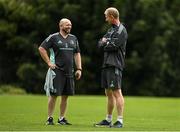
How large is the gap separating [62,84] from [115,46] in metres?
1.35

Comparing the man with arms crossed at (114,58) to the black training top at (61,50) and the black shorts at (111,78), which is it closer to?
the black shorts at (111,78)

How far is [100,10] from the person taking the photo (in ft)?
165

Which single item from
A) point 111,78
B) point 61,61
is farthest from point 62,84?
point 111,78

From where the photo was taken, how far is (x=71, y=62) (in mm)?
13188

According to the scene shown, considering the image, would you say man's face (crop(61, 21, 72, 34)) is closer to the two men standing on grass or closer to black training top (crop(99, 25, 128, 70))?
the two men standing on grass

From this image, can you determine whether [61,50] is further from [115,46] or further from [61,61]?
[115,46]

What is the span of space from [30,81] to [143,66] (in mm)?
8532

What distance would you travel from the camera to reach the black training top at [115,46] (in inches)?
493

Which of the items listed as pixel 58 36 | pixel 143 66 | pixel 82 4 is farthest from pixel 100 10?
pixel 58 36

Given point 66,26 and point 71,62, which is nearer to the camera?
point 66,26

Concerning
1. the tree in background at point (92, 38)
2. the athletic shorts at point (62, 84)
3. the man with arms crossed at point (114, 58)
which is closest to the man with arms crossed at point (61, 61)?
the athletic shorts at point (62, 84)

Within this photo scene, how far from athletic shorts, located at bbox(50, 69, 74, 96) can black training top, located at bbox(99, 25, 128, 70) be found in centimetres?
94

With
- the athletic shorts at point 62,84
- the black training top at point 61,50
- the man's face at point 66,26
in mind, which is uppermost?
the man's face at point 66,26

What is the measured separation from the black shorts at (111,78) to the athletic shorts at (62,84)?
803 millimetres
